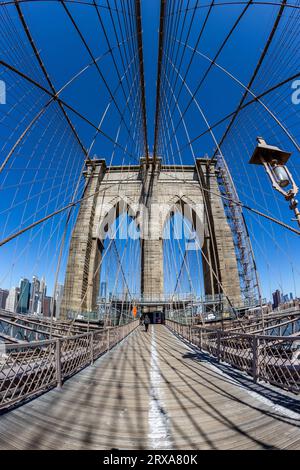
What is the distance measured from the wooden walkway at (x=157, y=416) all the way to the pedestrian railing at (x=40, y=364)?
20 cm

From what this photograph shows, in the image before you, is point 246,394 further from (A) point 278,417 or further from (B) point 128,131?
(B) point 128,131

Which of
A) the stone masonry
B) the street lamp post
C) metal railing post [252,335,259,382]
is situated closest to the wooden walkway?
metal railing post [252,335,259,382]

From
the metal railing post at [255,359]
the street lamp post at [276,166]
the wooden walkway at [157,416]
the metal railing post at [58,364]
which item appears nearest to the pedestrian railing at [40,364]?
the metal railing post at [58,364]

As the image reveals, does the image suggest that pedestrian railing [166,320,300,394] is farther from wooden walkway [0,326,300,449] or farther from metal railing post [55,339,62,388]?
metal railing post [55,339,62,388]

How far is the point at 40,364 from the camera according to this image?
3.14 m

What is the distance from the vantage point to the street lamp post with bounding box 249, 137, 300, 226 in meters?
2.46

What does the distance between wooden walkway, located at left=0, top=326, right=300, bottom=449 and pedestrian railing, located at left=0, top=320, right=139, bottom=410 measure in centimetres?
20

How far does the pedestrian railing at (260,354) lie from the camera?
9.83 ft

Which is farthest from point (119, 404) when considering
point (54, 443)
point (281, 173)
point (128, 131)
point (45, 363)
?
point (128, 131)

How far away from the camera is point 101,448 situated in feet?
5.77

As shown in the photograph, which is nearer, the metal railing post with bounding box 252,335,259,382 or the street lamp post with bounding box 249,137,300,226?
the street lamp post with bounding box 249,137,300,226

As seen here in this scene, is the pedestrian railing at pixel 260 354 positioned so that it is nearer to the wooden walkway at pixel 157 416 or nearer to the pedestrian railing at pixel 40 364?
the wooden walkway at pixel 157 416

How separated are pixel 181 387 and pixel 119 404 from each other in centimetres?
110
